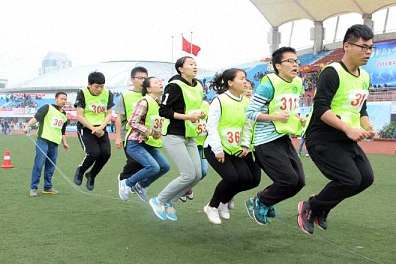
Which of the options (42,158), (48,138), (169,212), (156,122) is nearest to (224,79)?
(156,122)

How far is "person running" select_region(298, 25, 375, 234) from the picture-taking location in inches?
179

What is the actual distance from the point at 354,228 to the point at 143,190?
280 centimetres

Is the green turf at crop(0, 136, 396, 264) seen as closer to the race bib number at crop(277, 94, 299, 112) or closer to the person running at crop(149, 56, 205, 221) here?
the person running at crop(149, 56, 205, 221)

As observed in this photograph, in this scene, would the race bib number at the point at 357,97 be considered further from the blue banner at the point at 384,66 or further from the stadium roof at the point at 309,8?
the stadium roof at the point at 309,8

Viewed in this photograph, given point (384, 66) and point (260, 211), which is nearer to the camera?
point (260, 211)

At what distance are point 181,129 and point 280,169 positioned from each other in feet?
4.63

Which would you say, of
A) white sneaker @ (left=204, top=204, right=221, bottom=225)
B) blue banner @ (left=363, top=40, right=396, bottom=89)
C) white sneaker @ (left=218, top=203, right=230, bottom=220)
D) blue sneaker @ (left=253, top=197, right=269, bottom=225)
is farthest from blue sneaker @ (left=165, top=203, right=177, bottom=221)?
blue banner @ (left=363, top=40, right=396, bottom=89)

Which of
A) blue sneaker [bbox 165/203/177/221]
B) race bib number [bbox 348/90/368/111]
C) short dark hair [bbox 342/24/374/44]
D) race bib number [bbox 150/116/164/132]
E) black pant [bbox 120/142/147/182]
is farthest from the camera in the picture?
black pant [bbox 120/142/147/182]

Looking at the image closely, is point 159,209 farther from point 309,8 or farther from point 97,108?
point 309,8

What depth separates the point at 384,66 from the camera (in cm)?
2912

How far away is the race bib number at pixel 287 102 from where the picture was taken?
17.6 feet

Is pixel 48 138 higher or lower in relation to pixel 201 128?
lower

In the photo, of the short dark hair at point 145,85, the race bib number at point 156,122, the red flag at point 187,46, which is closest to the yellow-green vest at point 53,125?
the short dark hair at point 145,85

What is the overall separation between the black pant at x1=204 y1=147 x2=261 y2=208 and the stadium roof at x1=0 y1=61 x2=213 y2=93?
57031mm
